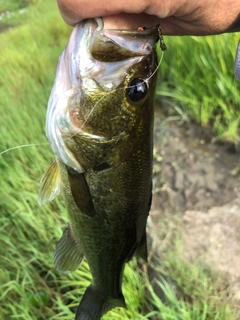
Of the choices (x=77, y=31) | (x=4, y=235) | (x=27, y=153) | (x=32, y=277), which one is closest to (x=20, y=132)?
(x=27, y=153)

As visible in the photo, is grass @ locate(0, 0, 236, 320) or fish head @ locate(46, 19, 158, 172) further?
grass @ locate(0, 0, 236, 320)

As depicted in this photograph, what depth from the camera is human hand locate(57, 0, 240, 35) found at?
2.61 ft

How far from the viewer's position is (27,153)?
2.68m

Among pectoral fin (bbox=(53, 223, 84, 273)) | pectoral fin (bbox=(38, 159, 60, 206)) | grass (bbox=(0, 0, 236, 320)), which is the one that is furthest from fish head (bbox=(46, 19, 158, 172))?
grass (bbox=(0, 0, 236, 320))

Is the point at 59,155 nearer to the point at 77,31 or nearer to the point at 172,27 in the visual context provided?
the point at 77,31

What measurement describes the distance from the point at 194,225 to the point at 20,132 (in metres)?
1.53

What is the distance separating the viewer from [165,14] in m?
0.95

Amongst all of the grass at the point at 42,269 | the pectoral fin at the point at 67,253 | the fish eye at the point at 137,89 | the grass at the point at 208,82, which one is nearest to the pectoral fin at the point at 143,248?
the pectoral fin at the point at 67,253

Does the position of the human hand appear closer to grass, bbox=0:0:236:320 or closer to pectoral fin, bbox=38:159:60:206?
pectoral fin, bbox=38:159:60:206

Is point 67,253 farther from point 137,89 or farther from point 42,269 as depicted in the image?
point 42,269

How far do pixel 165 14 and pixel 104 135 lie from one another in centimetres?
37

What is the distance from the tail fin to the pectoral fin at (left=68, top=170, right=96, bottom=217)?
1.51ft

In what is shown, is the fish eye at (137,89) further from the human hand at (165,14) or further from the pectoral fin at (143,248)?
Answer: the pectoral fin at (143,248)

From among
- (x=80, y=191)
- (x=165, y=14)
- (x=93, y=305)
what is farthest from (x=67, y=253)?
(x=165, y=14)
